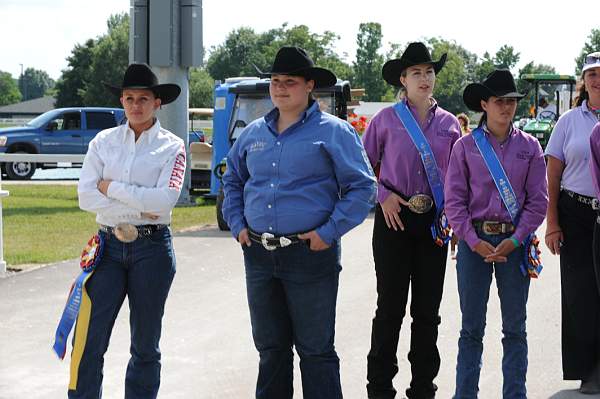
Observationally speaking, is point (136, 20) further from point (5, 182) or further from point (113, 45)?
point (113, 45)

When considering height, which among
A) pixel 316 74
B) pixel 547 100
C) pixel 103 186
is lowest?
pixel 547 100

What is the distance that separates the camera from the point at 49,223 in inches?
653

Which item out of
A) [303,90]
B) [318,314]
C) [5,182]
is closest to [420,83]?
[303,90]

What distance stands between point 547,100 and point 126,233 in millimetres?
38611

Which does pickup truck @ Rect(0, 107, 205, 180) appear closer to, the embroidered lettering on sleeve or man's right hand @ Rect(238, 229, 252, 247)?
the embroidered lettering on sleeve

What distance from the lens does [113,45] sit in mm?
95562

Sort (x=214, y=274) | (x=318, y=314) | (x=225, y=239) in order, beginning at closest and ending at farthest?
1. (x=318, y=314)
2. (x=214, y=274)
3. (x=225, y=239)

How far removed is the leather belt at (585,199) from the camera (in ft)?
20.6

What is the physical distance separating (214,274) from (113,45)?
87081 millimetres

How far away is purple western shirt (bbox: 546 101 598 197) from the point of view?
636 cm

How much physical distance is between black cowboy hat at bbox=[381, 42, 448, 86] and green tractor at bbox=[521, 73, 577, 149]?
2970cm

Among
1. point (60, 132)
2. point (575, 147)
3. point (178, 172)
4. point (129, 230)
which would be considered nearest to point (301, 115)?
point (178, 172)

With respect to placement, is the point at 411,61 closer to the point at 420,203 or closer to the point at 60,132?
the point at 420,203

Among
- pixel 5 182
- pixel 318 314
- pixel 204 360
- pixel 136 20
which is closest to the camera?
pixel 318 314
